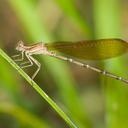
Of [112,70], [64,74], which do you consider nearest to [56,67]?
[64,74]

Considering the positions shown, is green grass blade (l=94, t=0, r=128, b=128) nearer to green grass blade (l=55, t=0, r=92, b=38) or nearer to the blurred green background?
the blurred green background

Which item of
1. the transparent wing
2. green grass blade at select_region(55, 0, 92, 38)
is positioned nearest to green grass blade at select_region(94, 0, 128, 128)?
the transparent wing

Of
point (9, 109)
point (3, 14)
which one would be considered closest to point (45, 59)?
point (9, 109)

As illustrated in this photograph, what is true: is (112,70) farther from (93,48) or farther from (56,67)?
(56,67)

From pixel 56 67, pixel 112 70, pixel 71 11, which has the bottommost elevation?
pixel 112 70

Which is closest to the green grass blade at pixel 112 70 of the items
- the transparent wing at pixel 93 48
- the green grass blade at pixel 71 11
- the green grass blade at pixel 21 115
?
the transparent wing at pixel 93 48

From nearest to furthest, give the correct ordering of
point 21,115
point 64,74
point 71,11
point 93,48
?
point 21,115 → point 71,11 → point 64,74 → point 93,48

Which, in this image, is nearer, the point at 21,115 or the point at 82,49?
the point at 21,115

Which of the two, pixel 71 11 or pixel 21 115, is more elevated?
pixel 71 11
